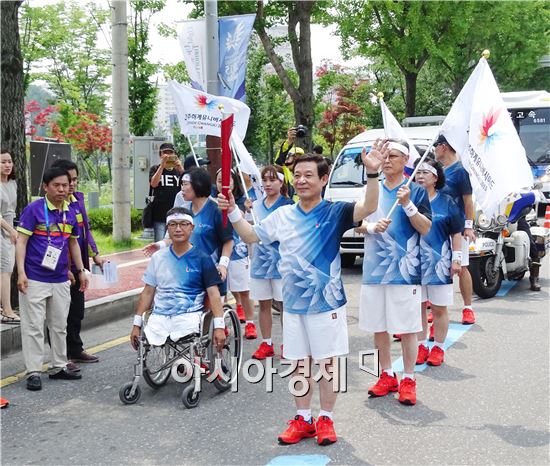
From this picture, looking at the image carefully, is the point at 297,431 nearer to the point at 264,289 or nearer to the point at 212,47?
the point at 264,289

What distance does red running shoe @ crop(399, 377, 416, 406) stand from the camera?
515cm

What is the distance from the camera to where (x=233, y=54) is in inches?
415

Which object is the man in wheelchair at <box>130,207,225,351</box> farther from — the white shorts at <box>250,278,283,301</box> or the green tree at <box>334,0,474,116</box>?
the green tree at <box>334,0,474,116</box>

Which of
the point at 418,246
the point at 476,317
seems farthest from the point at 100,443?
the point at 476,317

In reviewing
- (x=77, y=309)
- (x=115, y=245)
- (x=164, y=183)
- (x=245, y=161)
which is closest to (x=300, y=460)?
(x=245, y=161)

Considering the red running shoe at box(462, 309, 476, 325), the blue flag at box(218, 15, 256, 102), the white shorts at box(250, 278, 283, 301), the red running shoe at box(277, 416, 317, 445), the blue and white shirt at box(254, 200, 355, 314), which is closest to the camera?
the blue and white shirt at box(254, 200, 355, 314)

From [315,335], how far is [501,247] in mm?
5237

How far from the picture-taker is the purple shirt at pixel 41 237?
18.9 ft

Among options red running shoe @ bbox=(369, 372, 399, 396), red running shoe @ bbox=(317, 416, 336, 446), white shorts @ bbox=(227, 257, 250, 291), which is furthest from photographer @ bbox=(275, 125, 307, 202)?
red running shoe @ bbox=(317, 416, 336, 446)

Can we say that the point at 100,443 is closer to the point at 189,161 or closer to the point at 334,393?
the point at 334,393

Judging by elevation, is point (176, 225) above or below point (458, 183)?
below

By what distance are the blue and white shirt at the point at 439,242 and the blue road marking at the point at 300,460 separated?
2.35 meters

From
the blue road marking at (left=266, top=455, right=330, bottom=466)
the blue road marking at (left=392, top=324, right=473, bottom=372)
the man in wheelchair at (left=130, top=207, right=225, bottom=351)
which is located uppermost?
the man in wheelchair at (left=130, top=207, right=225, bottom=351)

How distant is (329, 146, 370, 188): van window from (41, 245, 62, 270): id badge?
22.0 ft
